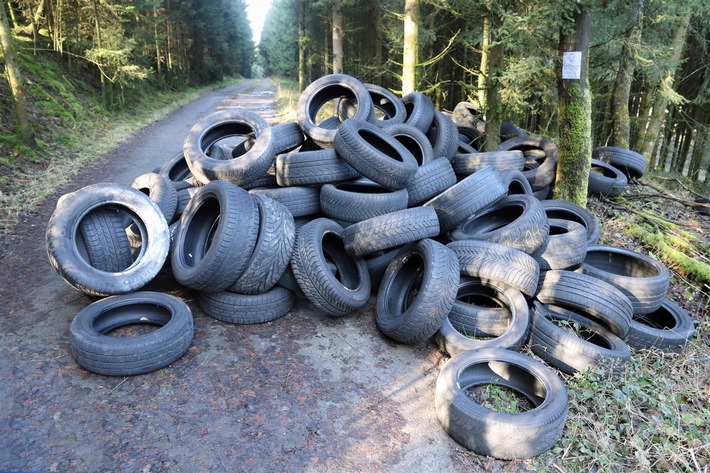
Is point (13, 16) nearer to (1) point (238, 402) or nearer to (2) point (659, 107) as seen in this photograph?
(1) point (238, 402)

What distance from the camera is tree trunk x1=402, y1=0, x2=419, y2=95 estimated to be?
35.5 feet

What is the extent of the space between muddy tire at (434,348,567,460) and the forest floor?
0.40 ft

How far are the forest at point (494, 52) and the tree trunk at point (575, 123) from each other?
18 cm

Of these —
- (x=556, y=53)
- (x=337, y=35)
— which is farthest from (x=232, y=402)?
(x=337, y=35)

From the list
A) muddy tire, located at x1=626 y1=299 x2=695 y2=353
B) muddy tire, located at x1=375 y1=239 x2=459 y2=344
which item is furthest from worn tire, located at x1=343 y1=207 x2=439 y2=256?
muddy tire, located at x1=626 y1=299 x2=695 y2=353

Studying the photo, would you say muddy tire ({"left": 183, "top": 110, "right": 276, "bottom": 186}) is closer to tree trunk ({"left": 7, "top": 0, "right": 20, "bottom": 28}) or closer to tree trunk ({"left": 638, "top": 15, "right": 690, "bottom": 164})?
tree trunk ({"left": 638, "top": 15, "right": 690, "bottom": 164})

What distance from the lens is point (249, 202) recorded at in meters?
5.15

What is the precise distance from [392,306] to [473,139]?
5897 mm

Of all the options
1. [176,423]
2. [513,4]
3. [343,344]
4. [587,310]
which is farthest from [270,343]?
[513,4]

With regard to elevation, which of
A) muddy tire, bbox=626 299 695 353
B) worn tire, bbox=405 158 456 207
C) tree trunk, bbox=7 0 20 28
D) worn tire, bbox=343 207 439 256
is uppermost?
tree trunk, bbox=7 0 20 28

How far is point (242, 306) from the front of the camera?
5102 mm

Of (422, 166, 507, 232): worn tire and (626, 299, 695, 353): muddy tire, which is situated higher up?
(422, 166, 507, 232): worn tire

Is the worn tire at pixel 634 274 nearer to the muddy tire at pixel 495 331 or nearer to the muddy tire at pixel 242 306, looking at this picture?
the muddy tire at pixel 495 331

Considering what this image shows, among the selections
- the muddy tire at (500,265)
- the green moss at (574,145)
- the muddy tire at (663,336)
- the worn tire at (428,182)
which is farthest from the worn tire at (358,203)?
the green moss at (574,145)
